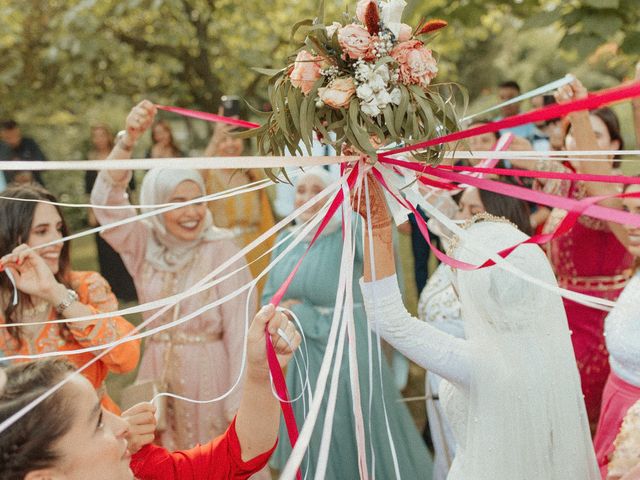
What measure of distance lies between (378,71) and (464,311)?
92cm

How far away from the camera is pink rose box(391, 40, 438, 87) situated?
7.67 ft

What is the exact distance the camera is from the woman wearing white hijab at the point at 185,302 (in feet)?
14.6

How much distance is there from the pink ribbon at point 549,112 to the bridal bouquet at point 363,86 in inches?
1.7

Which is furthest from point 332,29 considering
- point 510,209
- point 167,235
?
point 167,235

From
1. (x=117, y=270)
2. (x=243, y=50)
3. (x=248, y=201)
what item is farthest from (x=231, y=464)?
(x=243, y=50)

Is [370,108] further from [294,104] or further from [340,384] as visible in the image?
[340,384]

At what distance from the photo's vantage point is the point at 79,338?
338 cm

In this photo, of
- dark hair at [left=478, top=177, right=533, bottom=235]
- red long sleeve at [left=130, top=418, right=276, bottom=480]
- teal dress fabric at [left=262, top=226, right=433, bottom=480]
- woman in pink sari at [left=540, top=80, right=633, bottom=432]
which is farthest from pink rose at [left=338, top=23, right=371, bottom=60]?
teal dress fabric at [left=262, top=226, right=433, bottom=480]

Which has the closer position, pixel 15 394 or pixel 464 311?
pixel 15 394

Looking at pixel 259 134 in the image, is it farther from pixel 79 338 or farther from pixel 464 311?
pixel 79 338

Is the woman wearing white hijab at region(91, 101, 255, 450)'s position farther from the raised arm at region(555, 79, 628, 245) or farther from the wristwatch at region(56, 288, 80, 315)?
the raised arm at region(555, 79, 628, 245)

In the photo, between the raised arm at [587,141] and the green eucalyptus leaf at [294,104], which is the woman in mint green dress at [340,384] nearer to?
the raised arm at [587,141]

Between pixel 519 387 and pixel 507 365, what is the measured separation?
0.08 meters

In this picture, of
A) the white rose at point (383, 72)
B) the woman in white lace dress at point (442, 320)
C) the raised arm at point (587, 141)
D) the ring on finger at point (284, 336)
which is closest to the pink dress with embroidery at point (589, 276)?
the raised arm at point (587, 141)
